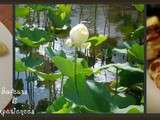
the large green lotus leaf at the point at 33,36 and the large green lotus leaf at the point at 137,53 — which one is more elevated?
the large green lotus leaf at the point at 33,36

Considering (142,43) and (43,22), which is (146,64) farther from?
(43,22)

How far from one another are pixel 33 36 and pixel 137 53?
1184 mm

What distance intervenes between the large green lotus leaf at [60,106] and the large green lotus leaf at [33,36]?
667mm

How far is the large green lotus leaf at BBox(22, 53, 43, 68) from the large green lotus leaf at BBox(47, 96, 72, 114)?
1.53 ft

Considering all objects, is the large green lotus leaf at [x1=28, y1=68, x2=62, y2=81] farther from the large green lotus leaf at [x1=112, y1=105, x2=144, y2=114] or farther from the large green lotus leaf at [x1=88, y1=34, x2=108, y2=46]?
the large green lotus leaf at [x1=112, y1=105, x2=144, y2=114]

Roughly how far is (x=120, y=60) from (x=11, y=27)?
128cm

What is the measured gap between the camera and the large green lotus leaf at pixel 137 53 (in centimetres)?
680

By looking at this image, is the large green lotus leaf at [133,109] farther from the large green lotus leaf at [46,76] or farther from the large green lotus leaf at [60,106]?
the large green lotus leaf at [46,76]

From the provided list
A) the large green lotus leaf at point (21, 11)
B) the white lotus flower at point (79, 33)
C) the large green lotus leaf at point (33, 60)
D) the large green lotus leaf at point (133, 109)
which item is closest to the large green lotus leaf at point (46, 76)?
the large green lotus leaf at point (33, 60)

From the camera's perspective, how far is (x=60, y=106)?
22.3 feet

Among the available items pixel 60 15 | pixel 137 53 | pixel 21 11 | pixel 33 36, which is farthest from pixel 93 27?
pixel 21 11

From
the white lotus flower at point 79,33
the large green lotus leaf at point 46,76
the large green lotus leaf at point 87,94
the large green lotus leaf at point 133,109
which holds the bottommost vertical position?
the large green lotus leaf at point 133,109

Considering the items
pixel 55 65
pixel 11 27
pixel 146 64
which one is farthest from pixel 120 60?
pixel 11 27

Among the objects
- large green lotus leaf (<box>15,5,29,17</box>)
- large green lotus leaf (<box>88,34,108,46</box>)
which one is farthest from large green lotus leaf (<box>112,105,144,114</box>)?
large green lotus leaf (<box>15,5,29,17</box>)
